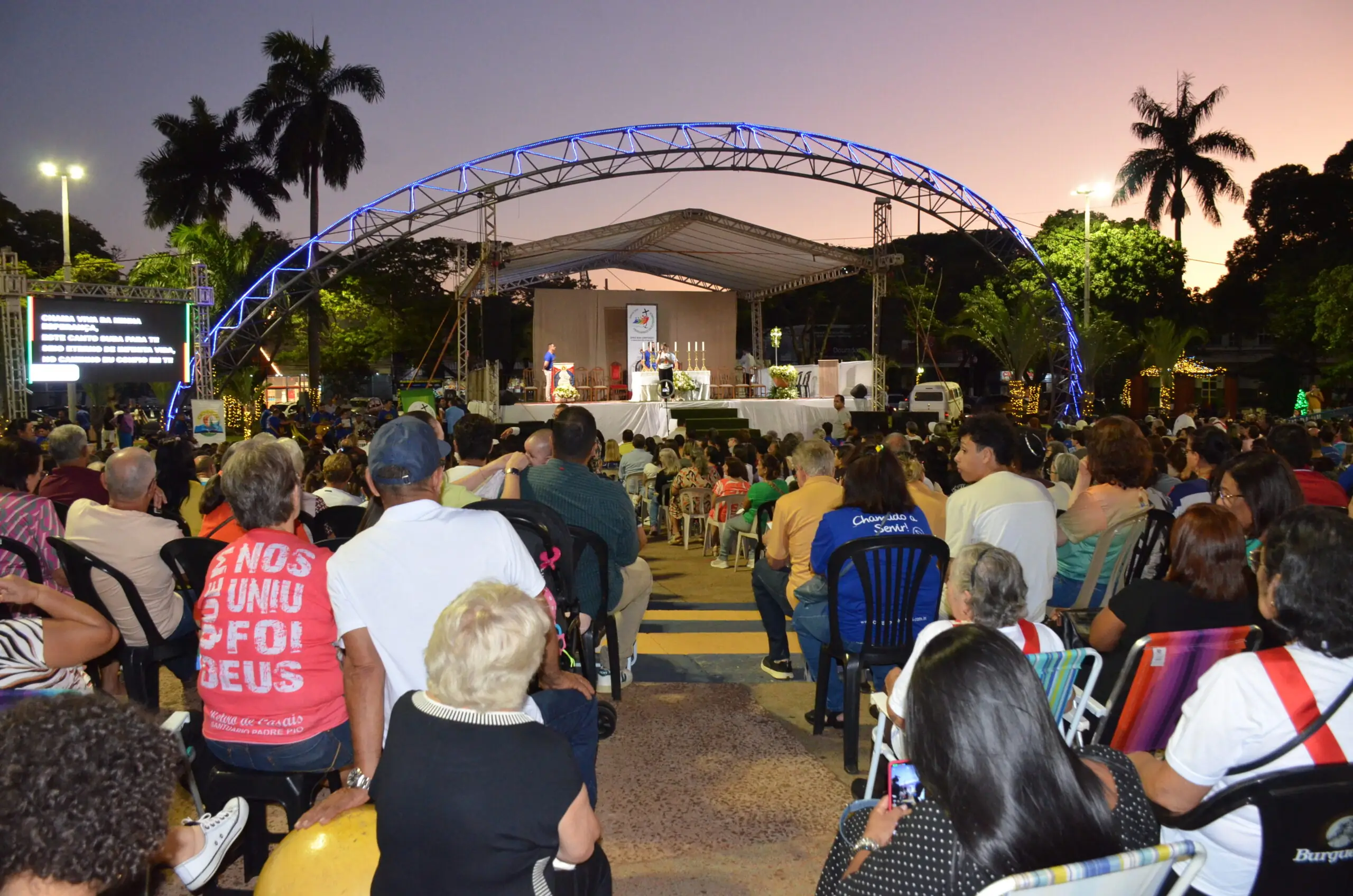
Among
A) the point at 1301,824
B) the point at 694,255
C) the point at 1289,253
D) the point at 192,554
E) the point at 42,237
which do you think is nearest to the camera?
the point at 1301,824

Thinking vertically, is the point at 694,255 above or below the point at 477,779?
above

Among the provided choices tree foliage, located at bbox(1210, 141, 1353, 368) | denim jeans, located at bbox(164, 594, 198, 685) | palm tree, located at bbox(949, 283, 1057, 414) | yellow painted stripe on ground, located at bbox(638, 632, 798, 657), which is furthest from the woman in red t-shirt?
tree foliage, located at bbox(1210, 141, 1353, 368)

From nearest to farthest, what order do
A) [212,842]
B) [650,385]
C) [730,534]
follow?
[212,842]
[730,534]
[650,385]

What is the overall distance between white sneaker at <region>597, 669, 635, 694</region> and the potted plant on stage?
17272 mm

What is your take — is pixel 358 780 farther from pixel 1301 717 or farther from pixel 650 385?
pixel 650 385

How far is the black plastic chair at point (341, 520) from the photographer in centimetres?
513

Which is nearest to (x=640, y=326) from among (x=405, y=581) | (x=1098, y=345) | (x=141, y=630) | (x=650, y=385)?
(x=650, y=385)

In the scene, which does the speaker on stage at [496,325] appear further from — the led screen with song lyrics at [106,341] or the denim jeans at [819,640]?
the denim jeans at [819,640]

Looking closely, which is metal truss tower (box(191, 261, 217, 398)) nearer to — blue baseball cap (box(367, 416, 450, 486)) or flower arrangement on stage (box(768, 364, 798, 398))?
flower arrangement on stage (box(768, 364, 798, 398))

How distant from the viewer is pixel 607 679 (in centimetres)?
510

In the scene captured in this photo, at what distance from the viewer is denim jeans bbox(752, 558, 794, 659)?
508 centimetres

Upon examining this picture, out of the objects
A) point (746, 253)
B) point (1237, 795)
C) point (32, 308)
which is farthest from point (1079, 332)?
point (1237, 795)

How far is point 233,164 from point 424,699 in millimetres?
33743

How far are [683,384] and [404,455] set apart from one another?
65.8 ft
